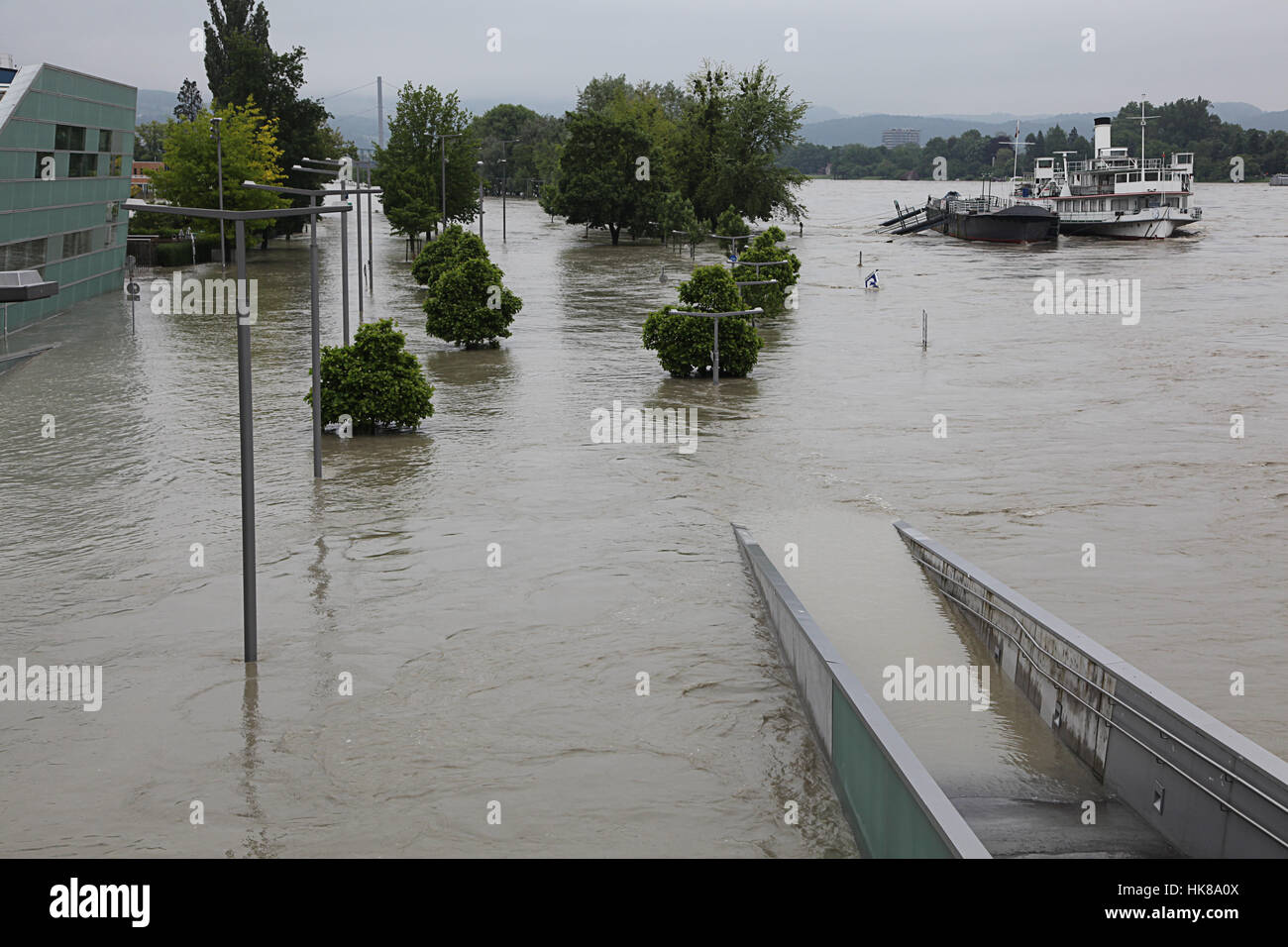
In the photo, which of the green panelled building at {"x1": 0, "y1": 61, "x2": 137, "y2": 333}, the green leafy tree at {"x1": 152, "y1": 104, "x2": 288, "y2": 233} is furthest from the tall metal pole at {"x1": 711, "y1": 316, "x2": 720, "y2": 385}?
the green leafy tree at {"x1": 152, "y1": 104, "x2": 288, "y2": 233}

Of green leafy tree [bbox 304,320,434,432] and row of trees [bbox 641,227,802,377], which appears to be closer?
green leafy tree [bbox 304,320,434,432]

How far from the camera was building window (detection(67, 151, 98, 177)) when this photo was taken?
4866 cm


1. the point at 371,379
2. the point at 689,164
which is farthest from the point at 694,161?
the point at 371,379

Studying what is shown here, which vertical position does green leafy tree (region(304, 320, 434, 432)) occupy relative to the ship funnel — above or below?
below

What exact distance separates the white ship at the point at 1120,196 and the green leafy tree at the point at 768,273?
43.5 m

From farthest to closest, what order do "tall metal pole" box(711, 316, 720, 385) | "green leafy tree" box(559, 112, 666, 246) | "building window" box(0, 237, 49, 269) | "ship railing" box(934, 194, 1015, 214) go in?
"ship railing" box(934, 194, 1015, 214), "green leafy tree" box(559, 112, 666, 246), "building window" box(0, 237, 49, 269), "tall metal pole" box(711, 316, 720, 385)

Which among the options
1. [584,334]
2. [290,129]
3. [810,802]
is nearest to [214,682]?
[810,802]

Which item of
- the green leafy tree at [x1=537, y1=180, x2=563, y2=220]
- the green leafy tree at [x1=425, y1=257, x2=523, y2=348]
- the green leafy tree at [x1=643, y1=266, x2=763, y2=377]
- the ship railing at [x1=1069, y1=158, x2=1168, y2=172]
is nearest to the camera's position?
the green leafy tree at [x1=643, y1=266, x2=763, y2=377]

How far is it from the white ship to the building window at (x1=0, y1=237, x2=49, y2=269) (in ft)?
220

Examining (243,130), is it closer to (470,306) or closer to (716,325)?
(470,306)

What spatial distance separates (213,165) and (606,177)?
94.7 ft

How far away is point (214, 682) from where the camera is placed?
44.7 ft

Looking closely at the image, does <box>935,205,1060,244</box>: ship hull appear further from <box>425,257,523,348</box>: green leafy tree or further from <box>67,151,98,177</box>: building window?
<box>67,151,98,177</box>: building window

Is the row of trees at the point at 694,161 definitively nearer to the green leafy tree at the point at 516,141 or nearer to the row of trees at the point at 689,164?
the row of trees at the point at 689,164
